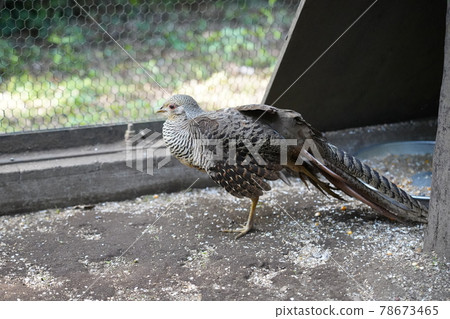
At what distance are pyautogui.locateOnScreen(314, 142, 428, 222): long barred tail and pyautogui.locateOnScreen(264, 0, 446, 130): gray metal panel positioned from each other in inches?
32.4

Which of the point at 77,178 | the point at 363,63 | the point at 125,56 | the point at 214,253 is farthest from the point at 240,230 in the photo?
the point at 125,56

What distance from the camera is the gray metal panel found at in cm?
429

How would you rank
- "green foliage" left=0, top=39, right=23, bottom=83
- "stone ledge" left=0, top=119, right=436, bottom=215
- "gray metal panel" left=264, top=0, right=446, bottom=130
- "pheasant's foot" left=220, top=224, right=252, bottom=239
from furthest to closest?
"green foliage" left=0, top=39, right=23, bottom=83
"stone ledge" left=0, top=119, right=436, bottom=215
"gray metal panel" left=264, top=0, right=446, bottom=130
"pheasant's foot" left=220, top=224, right=252, bottom=239

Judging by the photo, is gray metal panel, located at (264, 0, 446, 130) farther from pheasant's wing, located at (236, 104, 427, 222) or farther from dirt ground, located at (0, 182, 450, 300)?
dirt ground, located at (0, 182, 450, 300)

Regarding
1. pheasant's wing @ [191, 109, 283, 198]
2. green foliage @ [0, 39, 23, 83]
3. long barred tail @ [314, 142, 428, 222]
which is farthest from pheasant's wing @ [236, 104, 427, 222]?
green foliage @ [0, 39, 23, 83]

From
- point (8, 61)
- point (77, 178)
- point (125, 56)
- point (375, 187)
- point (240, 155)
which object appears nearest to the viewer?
point (240, 155)

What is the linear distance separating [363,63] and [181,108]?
5.49 feet

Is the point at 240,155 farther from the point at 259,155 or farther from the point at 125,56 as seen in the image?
the point at 125,56

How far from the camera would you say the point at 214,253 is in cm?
392

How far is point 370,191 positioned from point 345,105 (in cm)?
135

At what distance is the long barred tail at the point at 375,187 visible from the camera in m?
4.05

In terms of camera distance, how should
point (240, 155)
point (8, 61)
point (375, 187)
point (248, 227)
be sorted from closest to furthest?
point (240, 155) < point (375, 187) < point (248, 227) < point (8, 61)

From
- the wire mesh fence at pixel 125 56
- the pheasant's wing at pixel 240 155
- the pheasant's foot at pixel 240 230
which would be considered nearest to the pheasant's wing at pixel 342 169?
the pheasant's wing at pixel 240 155

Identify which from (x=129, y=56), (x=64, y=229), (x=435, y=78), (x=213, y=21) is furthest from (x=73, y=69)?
(x=435, y=78)
